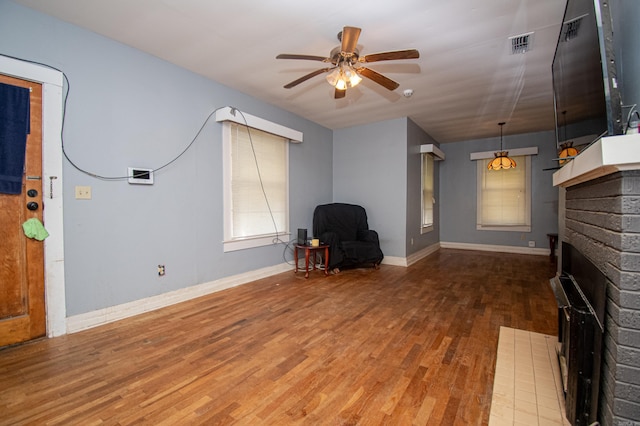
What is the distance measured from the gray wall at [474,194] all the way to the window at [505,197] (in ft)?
0.36

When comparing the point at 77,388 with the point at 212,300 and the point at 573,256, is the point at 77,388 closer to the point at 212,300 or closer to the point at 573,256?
the point at 212,300

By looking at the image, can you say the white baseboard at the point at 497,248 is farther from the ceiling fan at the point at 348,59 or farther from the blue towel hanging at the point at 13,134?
the blue towel hanging at the point at 13,134


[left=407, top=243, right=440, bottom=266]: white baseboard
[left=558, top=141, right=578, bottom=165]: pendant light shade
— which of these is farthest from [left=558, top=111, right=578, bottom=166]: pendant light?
[left=407, top=243, right=440, bottom=266]: white baseboard

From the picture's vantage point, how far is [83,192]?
2.46 meters

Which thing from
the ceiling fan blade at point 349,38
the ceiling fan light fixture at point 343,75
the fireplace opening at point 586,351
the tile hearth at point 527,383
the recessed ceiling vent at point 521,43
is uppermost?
the recessed ceiling vent at point 521,43

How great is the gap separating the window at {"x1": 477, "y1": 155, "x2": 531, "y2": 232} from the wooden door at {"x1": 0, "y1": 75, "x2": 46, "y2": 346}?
7512mm

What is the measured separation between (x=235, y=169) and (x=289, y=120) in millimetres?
1439

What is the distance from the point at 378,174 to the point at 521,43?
9.36 ft

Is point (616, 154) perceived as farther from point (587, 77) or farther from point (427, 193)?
point (427, 193)

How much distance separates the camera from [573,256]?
1901mm

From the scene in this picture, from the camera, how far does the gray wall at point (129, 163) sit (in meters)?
2.37

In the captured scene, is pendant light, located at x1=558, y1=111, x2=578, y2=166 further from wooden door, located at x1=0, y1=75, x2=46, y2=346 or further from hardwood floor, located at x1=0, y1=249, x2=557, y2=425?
wooden door, located at x1=0, y1=75, x2=46, y2=346

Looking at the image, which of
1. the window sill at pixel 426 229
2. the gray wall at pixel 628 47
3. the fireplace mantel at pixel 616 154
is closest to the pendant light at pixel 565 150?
the gray wall at pixel 628 47

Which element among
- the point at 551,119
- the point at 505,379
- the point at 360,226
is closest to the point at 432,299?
the point at 505,379
